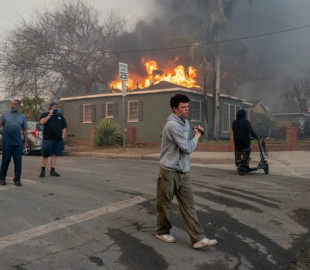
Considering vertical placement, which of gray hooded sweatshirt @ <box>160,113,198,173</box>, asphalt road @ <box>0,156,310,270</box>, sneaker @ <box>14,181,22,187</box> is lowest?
asphalt road @ <box>0,156,310,270</box>

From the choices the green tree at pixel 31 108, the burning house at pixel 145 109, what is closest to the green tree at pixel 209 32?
the burning house at pixel 145 109

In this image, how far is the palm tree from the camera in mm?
22672

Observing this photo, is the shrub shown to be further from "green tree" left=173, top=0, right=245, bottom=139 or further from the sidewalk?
"green tree" left=173, top=0, right=245, bottom=139

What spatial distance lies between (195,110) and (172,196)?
58.0 feet

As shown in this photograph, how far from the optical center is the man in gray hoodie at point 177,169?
384cm

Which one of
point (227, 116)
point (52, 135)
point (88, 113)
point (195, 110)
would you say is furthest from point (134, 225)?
point (227, 116)

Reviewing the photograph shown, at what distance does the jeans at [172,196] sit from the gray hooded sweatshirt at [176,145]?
91 mm

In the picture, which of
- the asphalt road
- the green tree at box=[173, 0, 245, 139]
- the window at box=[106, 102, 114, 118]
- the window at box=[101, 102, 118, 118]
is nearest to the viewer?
the asphalt road

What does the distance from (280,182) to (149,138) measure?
511 inches

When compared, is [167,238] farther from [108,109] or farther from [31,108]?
[31,108]

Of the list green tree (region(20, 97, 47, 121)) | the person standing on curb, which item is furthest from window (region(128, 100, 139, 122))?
the person standing on curb

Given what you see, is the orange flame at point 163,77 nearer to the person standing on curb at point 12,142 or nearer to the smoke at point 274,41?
the smoke at point 274,41

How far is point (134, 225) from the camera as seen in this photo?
451 centimetres

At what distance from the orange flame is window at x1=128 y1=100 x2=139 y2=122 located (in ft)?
15.7
